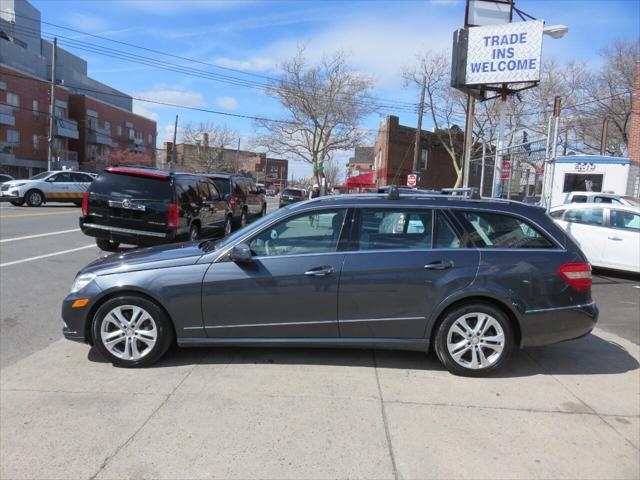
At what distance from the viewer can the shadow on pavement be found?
14.9 ft

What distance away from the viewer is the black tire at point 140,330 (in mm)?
Answer: 4363

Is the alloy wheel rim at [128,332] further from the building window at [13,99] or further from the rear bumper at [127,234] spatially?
the building window at [13,99]

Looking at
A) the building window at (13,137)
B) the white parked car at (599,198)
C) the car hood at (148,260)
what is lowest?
the car hood at (148,260)

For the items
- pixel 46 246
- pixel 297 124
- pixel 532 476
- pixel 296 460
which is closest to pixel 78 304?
pixel 296 460

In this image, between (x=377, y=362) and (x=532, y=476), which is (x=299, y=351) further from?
(x=532, y=476)

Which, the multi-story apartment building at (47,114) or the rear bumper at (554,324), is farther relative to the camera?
the multi-story apartment building at (47,114)

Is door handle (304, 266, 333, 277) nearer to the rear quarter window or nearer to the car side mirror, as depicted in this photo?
the car side mirror

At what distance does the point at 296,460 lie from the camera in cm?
302

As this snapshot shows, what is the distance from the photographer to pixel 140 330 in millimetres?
4402

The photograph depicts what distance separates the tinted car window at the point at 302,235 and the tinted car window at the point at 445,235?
2.79 ft

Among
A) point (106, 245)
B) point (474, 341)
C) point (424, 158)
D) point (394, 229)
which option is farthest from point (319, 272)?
point (424, 158)

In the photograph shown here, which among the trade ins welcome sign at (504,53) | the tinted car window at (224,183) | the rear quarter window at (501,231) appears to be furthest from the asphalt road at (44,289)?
the trade ins welcome sign at (504,53)

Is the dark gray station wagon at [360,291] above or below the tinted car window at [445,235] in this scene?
below

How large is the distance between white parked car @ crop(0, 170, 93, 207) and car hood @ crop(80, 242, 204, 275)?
2056cm
